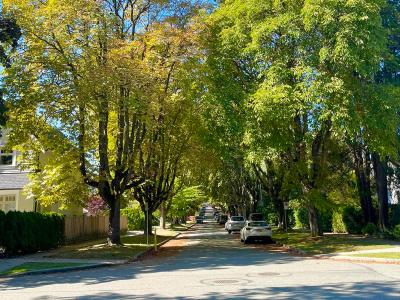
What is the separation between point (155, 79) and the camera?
77.8 ft

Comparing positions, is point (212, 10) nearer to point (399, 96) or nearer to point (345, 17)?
point (345, 17)

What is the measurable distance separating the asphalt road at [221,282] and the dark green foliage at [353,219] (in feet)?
65.8

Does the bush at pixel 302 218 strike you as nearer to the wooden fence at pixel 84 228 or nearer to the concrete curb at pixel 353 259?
the wooden fence at pixel 84 228

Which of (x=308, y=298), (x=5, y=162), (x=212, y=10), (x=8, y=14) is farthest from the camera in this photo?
(x=5, y=162)

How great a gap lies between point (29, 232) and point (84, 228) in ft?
33.4

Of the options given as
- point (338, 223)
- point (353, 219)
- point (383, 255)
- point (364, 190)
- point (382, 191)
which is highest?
point (364, 190)

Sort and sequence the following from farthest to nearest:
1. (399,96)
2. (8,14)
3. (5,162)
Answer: (5,162) → (399,96) → (8,14)

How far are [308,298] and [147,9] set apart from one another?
21024 millimetres

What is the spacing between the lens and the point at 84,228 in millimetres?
33125

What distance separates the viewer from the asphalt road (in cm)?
1030

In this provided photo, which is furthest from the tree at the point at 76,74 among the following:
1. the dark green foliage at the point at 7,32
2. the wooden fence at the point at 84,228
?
the wooden fence at the point at 84,228

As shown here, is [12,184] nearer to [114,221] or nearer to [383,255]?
[114,221]

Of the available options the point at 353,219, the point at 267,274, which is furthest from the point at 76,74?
the point at 353,219

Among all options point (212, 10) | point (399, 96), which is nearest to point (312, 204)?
point (399, 96)
